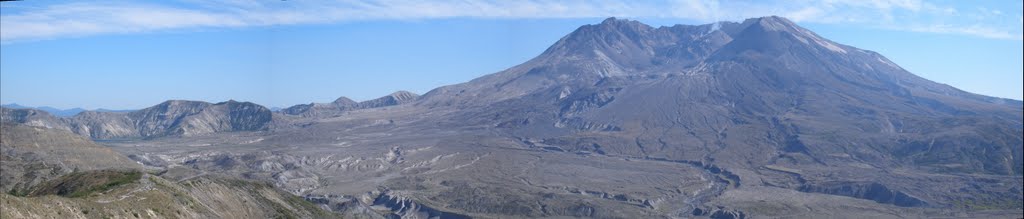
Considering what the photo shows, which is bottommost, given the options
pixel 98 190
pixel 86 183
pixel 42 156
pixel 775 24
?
pixel 42 156

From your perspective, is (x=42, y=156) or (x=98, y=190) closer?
(x=98, y=190)

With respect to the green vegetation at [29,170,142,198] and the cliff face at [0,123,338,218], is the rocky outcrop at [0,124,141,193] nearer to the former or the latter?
the cliff face at [0,123,338,218]

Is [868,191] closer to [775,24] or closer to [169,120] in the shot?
[775,24]

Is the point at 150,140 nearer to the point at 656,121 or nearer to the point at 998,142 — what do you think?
the point at 656,121

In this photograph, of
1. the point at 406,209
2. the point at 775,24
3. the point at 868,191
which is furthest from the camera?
the point at 775,24

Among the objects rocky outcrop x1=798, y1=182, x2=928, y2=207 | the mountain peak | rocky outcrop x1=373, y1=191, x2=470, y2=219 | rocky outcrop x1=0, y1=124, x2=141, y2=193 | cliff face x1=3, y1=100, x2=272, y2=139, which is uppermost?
the mountain peak

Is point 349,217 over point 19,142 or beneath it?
beneath

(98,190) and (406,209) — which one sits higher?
(98,190)

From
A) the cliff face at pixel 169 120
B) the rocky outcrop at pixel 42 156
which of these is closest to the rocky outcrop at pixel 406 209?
the rocky outcrop at pixel 42 156

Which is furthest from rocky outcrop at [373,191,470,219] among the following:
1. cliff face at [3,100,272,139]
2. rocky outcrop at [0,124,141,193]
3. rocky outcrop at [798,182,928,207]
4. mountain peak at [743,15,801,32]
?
mountain peak at [743,15,801,32]

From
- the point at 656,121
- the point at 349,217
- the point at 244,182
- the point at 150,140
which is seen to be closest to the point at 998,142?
the point at 656,121

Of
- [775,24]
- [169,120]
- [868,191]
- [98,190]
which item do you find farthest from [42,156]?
[775,24]
